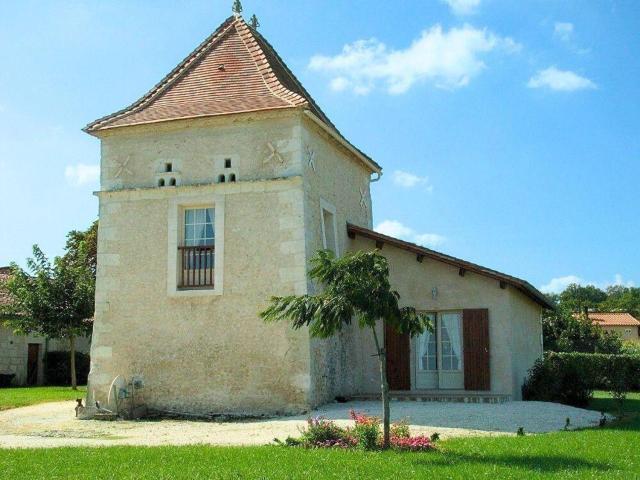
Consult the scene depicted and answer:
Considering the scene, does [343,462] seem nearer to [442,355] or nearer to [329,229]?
[442,355]

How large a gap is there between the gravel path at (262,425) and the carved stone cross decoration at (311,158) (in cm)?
510

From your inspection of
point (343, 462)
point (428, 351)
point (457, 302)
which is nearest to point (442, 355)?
point (428, 351)

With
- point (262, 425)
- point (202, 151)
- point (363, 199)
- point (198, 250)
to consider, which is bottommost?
point (262, 425)

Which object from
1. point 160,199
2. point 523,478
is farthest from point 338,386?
point 523,478

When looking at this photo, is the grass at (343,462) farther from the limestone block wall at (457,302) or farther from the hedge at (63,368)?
the hedge at (63,368)

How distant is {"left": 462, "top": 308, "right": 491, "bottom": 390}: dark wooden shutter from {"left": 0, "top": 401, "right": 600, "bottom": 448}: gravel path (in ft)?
3.92

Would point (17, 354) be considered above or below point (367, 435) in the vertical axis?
above

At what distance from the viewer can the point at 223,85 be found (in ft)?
56.9

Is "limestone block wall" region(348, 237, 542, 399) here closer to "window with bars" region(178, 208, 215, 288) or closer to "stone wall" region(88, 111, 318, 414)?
"stone wall" region(88, 111, 318, 414)

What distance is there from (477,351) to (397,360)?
1.85m

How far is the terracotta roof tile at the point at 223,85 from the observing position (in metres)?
16.3

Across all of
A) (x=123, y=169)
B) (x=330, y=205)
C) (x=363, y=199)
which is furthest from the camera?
(x=363, y=199)

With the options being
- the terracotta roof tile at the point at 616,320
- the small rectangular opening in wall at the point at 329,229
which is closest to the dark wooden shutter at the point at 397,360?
the small rectangular opening in wall at the point at 329,229

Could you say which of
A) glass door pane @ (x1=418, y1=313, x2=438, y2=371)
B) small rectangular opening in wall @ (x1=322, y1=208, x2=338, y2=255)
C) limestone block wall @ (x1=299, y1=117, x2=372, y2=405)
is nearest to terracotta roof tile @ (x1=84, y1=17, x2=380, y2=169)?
limestone block wall @ (x1=299, y1=117, x2=372, y2=405)
